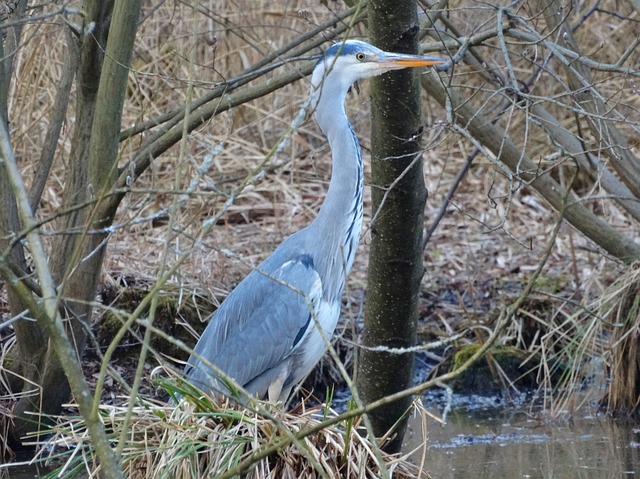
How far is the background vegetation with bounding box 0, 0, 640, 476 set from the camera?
13.5 feet

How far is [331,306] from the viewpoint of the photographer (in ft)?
14.3

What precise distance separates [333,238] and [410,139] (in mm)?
1112

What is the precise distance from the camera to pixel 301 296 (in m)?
4.34

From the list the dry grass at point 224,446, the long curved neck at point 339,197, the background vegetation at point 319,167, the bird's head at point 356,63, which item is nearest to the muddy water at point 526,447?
the background vegetation at point 319,167

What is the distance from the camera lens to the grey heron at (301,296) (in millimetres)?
4316

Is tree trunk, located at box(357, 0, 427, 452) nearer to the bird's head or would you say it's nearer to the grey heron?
the bird's head

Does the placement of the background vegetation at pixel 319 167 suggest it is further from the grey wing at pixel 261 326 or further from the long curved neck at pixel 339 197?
the grey wing at pixel 261 326

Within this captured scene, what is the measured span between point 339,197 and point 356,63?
623mm

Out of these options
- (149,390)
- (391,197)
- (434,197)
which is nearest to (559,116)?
(434,197)

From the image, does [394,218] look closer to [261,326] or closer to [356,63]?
[356,63]

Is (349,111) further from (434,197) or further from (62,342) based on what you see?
(62,342)

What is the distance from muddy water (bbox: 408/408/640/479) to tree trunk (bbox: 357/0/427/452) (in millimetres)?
772

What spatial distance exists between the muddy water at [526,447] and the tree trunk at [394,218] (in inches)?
30.4

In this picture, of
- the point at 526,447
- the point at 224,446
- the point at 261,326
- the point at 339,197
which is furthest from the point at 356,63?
the point at 526,447
